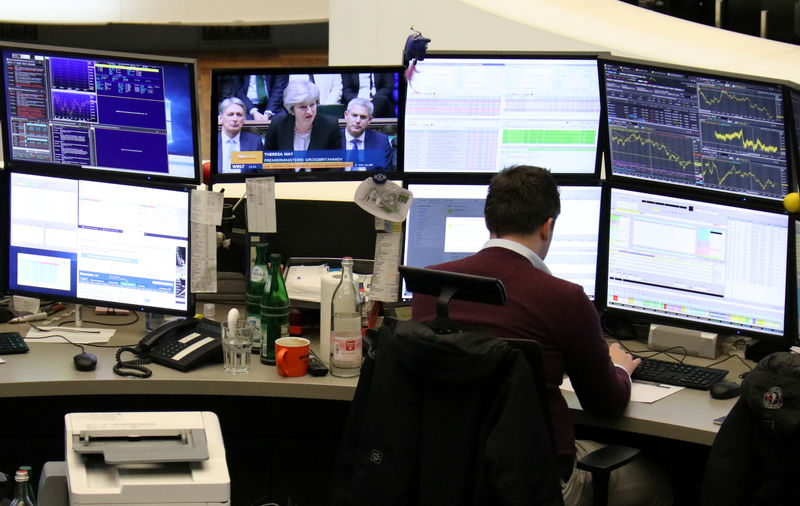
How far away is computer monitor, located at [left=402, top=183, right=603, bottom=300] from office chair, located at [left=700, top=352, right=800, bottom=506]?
0.97m

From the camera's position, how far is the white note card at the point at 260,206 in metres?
2.66

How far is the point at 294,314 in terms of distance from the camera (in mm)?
2605

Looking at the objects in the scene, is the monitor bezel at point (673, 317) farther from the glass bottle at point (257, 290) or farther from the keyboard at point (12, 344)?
the keyboard at point (12, 344)

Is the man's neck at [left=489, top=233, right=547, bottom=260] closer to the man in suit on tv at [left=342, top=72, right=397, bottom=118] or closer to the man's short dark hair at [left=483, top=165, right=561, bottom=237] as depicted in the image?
the man's short dark hair at [left=483, top=165, right=561, bottom=237]

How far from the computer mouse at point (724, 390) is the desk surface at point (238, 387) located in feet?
0.05

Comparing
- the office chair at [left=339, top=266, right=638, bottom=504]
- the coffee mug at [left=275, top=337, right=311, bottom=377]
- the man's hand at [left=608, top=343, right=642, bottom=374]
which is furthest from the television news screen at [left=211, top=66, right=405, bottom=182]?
the office chair at [left=339, top=266, right=638, bottom=504]

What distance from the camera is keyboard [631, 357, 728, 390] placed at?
232 centimetres

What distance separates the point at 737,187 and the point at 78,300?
1.90 meters

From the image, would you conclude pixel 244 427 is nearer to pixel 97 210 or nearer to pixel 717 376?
pixel 97 210

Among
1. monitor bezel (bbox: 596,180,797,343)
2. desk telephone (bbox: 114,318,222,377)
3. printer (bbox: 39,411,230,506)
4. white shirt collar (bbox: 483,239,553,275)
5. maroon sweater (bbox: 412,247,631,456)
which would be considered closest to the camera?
printer (bbox: 39,411,230,506)

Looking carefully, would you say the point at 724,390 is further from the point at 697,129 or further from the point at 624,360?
the point at 697,129

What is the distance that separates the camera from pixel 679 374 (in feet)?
7.77

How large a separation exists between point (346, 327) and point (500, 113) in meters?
0.82

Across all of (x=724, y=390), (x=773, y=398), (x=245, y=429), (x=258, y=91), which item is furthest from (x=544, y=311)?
(x=245, y=429)
